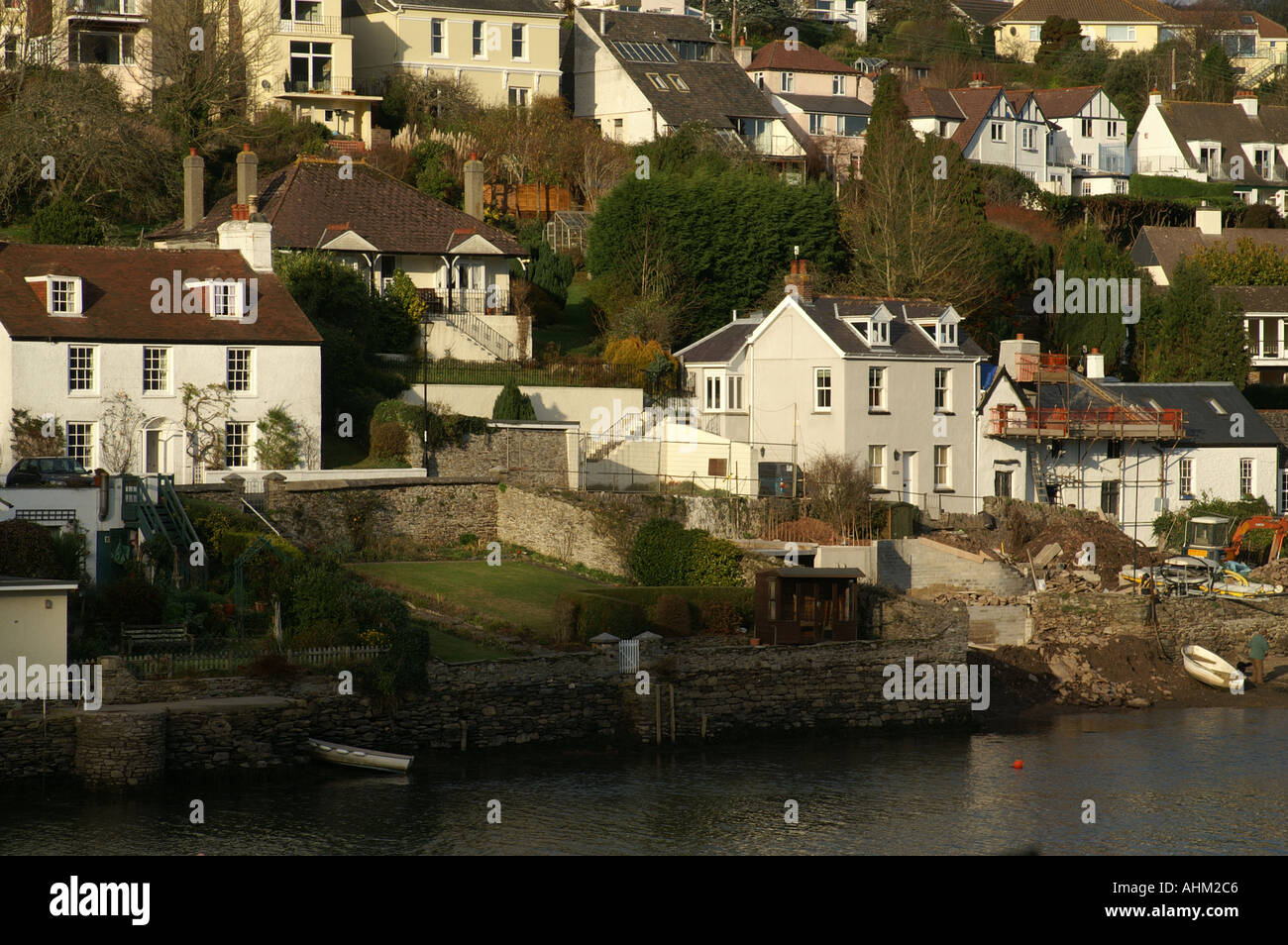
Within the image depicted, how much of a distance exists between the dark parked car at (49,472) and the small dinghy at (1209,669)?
28015mm

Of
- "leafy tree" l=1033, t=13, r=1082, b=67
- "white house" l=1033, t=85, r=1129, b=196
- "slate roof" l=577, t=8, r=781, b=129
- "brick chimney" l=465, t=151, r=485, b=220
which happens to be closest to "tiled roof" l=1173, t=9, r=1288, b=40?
"leafy tree" l=1033, t=13, r=1082, b=67

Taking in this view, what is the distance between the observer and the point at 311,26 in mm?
77000

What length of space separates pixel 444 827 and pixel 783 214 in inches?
1619

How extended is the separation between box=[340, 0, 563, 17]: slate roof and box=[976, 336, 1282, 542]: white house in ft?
122

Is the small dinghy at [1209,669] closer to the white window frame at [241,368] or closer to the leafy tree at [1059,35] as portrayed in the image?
the white window frame at [241,368]

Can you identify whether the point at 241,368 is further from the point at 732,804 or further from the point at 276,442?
the point at 732,804

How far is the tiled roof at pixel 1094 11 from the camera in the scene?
122 m

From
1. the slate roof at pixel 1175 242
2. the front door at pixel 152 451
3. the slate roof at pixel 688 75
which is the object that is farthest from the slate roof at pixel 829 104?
the front door at pixel 152 451

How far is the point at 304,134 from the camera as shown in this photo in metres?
72.1

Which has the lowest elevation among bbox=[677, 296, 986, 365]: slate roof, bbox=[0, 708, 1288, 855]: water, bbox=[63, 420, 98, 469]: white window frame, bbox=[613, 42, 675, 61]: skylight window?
bbox=[0, 708, 1288, 855]: water

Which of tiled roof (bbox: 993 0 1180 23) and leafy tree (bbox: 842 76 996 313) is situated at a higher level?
tiled roof (bbox: 993 0 1180 23)

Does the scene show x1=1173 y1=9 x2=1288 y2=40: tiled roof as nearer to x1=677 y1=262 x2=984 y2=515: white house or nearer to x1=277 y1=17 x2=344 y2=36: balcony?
x1=277 y1=17 x2=344 y2=36: balcony

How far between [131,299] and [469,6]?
39751 millimetres

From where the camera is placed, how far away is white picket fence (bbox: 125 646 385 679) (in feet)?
110
